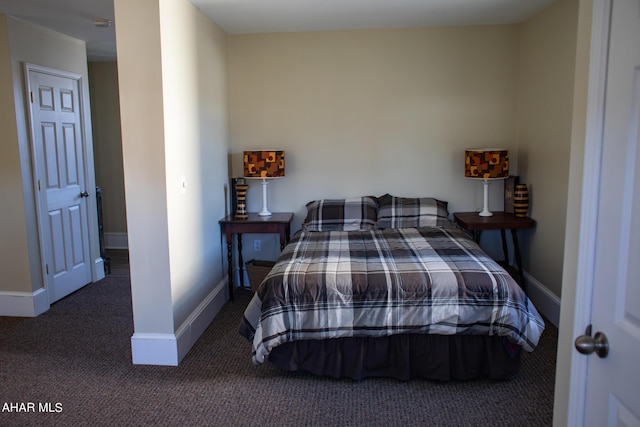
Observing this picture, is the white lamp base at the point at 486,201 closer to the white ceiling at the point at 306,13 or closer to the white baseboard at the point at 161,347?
the white ceiling at the point at 306,13

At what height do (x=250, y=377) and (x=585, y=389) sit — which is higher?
(x=585, y=389)

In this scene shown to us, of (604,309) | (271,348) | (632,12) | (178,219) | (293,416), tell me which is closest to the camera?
(632,12)

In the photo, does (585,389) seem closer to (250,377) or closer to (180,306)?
(250,377)

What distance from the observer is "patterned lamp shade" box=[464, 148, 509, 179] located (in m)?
4.12

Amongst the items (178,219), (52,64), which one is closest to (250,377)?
(178,219)

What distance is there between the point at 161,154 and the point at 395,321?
1.68 metres

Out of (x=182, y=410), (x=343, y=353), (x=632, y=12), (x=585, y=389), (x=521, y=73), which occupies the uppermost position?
(x=521, y=73)

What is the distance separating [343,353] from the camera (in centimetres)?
288

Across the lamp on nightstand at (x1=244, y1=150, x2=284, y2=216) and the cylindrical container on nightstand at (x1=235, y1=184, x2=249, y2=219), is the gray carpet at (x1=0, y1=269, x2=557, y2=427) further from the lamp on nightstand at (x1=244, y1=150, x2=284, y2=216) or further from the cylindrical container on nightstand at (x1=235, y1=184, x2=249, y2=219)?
the lamp on nightstand at (x1=244, y1=150, x2=284, y2=216)

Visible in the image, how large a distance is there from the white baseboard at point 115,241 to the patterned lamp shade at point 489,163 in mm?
4531

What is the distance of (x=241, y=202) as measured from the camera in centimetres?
438

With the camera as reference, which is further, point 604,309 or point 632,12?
point 604,309

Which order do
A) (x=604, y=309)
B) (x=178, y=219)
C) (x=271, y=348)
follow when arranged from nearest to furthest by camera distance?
(x=604, y=309)
(x=271, y=348)
(x=178, y=219)

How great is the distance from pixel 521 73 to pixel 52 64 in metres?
4.03
